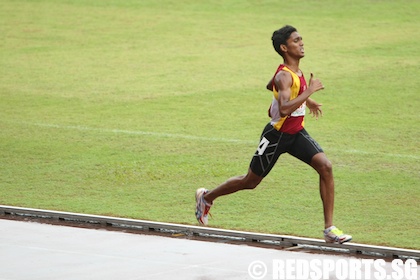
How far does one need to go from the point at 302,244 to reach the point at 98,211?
8.45ft

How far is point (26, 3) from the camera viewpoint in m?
27.2

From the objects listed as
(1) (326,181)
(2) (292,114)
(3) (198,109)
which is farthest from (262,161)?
(3) (198,109)

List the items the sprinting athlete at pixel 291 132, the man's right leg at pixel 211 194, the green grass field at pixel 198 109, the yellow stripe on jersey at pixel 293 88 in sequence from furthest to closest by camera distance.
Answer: the green grass field at pixel 198 109 < the man's right leg at pixel 211 194 < the yellow stripe on jersey at pixel 293 88 < the sprinting athlete at pixel 291 132

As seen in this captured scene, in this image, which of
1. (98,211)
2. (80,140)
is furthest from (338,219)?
(80,140)

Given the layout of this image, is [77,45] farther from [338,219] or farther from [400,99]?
[338,219]

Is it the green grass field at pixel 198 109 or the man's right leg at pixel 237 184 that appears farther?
the green grass field at pixel 198 109

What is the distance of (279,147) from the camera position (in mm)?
9852

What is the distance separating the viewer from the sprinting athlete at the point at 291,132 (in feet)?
31.3

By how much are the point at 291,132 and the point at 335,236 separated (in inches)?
41.8

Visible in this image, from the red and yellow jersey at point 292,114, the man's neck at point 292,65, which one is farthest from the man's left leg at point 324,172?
the man's neck at point 292,65

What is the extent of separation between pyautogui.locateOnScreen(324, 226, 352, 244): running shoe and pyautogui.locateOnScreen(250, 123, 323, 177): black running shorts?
687 millimetres

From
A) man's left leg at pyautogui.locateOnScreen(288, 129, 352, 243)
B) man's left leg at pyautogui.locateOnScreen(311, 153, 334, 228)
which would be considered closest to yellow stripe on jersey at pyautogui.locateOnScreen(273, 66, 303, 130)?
man's left leg at pyautogui.locateOnScreen(288, 129, 352, 243)

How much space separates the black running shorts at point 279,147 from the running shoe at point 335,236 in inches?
27.0

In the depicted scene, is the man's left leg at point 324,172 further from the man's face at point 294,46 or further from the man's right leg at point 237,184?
the man's face at point 294,46
